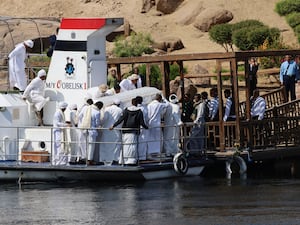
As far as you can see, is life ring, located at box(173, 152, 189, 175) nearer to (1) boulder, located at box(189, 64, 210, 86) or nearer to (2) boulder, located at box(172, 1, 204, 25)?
(1) boulder, located at box(189, 64, 210, 86)

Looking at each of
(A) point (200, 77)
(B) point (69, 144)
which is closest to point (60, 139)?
(B) point (69, 144)

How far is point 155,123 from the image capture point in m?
25.3

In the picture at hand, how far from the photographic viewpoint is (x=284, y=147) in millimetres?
27203

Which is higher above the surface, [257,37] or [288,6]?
[288,6]

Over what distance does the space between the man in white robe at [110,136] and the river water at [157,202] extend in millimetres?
607

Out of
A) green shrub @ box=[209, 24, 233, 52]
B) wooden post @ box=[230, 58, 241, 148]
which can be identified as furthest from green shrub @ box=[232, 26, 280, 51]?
wooden post @ box=[230, 58, 241, 148]

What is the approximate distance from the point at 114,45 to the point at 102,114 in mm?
22784

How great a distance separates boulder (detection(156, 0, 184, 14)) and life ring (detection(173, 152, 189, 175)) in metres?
27.9

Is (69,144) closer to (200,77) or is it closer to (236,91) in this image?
(236,91)

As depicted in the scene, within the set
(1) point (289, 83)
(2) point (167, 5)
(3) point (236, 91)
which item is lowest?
(3) point (236, 91)

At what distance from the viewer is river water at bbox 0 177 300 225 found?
20406mm

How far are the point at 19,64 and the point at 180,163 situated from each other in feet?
14.9

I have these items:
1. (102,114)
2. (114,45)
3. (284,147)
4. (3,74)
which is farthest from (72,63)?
(114,45)

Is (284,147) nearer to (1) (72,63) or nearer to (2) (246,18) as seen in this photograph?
(1) (72,63)
